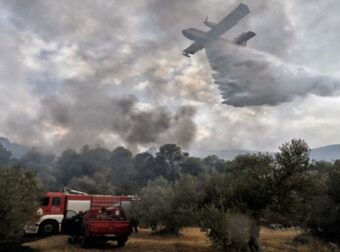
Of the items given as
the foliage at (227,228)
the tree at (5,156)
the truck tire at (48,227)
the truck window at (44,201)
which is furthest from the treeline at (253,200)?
the tree at (5,156)

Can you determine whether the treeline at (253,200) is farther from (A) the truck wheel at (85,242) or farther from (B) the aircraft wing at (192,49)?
(B) the aircraft wing at (192,49)

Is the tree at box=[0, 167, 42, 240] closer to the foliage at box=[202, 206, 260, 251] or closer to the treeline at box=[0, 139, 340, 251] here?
the treeline at box=[0, 139, 340, 251]

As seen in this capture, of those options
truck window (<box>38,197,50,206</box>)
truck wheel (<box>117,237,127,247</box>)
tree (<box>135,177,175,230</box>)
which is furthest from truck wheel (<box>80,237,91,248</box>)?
tree (<box>135,177,175,230</box>)

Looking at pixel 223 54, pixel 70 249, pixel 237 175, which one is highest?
pixel 223 54

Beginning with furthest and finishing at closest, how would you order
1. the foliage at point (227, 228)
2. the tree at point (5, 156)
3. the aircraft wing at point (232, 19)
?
1. the tree at point (5, 156)
2. the aircraft wing at point (232, 19)
3. the foliage at point (227, 228)

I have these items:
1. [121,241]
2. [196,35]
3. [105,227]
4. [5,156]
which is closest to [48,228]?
[121,241]

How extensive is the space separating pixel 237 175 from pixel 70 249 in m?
9.75

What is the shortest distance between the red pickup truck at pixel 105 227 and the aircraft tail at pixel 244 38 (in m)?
20.4

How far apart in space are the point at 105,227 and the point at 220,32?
70.7ft

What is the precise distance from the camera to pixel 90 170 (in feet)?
328

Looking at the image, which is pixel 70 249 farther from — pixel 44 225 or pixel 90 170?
pixel 90 170

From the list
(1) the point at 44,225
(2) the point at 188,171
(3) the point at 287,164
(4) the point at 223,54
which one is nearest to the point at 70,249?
(1) the point at 44,225

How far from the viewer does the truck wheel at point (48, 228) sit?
1176 inches

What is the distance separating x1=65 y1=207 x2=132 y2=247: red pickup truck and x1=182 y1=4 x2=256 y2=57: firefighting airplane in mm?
19653
